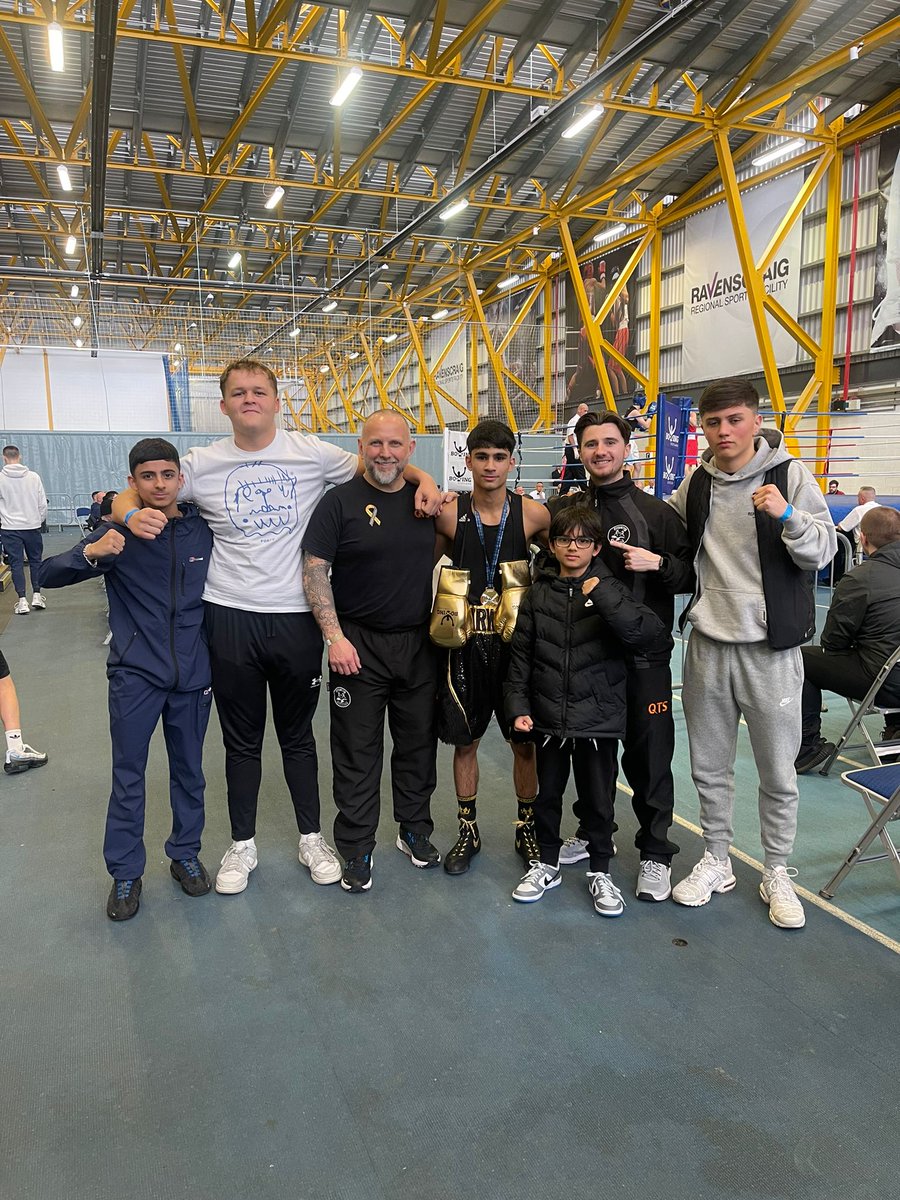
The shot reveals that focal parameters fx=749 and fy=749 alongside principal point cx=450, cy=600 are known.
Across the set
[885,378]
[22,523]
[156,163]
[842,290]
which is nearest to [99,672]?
[22,523]

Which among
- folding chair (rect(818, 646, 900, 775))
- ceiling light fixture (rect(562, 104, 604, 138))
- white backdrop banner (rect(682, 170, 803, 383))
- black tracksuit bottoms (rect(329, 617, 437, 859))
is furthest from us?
white backdrop banner (rect(682, 170, 803, 383))

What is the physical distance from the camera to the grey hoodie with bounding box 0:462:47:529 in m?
7.76

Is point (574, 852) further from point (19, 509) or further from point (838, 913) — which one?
point (19, 509)

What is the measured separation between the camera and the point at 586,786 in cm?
262

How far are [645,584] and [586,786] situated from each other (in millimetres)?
734

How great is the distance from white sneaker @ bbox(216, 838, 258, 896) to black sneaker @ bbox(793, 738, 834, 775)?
8.64ft

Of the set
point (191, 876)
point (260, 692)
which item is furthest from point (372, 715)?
point (191, 876)

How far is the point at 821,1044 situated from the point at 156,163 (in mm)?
13729

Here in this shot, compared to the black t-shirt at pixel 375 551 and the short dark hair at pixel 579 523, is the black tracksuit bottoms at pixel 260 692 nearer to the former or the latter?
the black t-shirt at pixel 375 551

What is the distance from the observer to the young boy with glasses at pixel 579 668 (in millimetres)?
2441

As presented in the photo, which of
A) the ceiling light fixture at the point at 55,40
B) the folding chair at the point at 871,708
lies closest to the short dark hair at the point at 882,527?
the folding chair at the point at 871,708

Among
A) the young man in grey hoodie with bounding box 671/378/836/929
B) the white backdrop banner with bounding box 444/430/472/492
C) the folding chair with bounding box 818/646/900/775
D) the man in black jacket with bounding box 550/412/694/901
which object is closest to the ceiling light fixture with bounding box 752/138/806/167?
the white backdrop banner with bounding box 444/430/472/492

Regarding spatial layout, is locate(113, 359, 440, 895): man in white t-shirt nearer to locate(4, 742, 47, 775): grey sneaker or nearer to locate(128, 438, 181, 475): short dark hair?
locate(128, 438, 181, 475): short dark hair

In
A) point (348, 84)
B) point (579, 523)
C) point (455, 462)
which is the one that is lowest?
point (579, 523)
